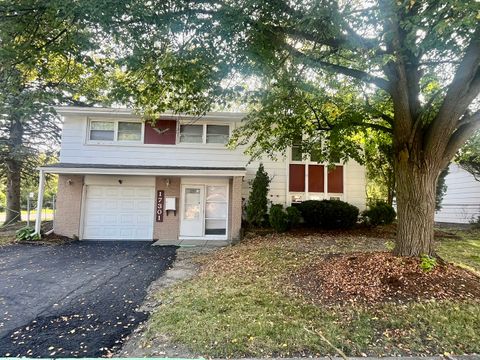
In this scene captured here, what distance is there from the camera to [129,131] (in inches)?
514

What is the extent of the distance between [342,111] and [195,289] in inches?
217

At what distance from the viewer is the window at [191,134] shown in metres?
13.1

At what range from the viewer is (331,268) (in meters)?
5.98

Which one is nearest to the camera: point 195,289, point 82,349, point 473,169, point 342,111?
point 82,349

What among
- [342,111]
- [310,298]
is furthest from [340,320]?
[342,111]

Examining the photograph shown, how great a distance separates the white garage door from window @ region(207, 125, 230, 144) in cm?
336

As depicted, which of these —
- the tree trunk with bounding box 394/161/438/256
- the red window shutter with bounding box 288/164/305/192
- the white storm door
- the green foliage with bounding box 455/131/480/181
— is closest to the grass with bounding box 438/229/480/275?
the tree trunk with bounding box 394/161/438/256

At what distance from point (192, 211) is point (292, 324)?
8948mm

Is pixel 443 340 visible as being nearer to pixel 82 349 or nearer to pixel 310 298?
pixel 310 298

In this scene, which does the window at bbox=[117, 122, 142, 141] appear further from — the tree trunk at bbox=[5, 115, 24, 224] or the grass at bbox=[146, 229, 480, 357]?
the grass at bbox=[146, 229, 480, 357]

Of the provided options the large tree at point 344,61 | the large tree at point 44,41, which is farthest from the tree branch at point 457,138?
the large tree at point 44,41

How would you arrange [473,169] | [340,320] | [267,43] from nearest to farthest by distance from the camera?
[340,320], [267,43], [473,169]

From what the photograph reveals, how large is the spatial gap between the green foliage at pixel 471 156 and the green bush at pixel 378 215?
4.12 m

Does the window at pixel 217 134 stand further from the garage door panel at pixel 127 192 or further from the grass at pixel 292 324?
the grass at pixel 292 324
